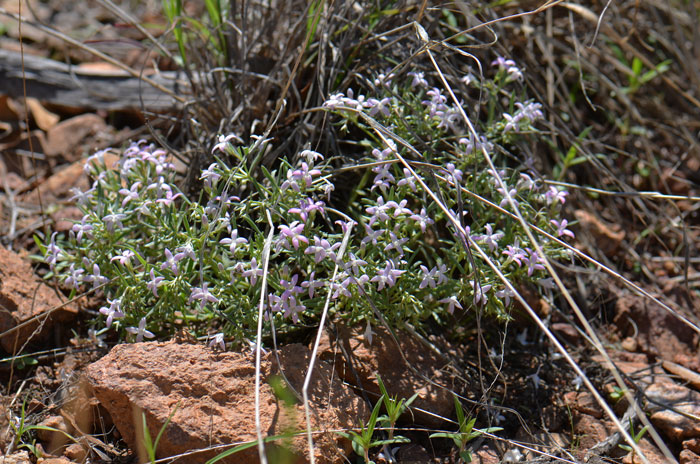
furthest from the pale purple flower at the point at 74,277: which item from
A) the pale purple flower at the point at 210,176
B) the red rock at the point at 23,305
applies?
the pale purple flower at the point at 210,176

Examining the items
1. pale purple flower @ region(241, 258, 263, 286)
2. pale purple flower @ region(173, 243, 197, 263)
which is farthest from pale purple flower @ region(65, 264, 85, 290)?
pale purple flower @ region(241, 258, 263, 286)

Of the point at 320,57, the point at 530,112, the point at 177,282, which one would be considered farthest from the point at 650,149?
the point at 177,282

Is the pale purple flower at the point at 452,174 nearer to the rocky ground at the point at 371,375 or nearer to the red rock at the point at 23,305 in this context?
the rocky ground at the point at 371,375

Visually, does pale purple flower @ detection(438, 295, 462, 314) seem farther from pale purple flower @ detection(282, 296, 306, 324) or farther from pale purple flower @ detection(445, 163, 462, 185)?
pale purple flower @ detection(282, 296, 306, 324)

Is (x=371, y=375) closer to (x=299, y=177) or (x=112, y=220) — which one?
(x=299, y=177)

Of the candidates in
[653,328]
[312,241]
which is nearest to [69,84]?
[312,241]

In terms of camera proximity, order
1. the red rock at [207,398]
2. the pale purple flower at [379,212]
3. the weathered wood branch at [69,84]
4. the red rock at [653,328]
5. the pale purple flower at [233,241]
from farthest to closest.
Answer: the weathered wood branch at [69,84], the red rock at [653,328], the pale purple flower at [379,212], the pale purple flower at [233,241], the red rock at [207,398]
